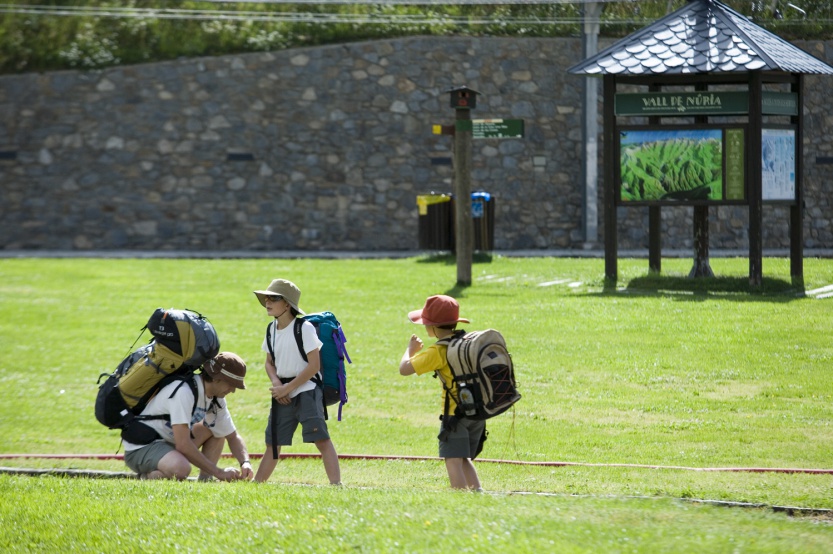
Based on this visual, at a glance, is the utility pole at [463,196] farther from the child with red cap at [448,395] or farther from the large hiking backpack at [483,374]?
the large hiking backpack at [483,374]

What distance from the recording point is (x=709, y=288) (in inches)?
622

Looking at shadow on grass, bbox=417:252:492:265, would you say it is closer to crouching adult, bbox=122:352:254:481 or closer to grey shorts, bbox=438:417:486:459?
crouching adult, bbox=122:352:254:481

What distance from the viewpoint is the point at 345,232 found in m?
25.2

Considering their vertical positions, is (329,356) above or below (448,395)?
above

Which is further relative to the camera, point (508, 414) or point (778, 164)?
point (778, 164)

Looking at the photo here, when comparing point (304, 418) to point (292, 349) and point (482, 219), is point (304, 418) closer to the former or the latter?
point (292, 349)

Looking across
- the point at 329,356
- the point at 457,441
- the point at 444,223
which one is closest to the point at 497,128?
the point at 444,223


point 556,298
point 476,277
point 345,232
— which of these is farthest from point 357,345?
point 345,232

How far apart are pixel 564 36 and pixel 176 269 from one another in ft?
32.9

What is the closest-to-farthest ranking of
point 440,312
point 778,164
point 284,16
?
point 440,312 → point 778,164 → point 284,16

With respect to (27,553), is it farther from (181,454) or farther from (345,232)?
(345,232)

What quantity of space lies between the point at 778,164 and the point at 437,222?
7334 millimetres

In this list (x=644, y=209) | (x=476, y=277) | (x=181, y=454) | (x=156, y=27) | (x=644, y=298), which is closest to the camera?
(x=181, y=454)

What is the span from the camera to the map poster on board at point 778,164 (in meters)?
15.6
